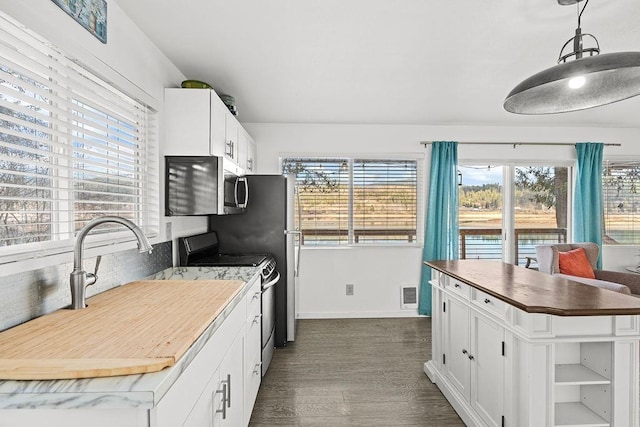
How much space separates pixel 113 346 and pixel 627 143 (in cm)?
571

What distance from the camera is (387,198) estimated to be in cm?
433

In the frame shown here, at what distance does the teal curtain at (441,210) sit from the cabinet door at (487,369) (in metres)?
2.19

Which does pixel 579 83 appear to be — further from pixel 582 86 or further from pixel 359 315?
pixel 359 315

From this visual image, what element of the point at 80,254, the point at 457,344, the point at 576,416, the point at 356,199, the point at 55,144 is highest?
the point at 55,144

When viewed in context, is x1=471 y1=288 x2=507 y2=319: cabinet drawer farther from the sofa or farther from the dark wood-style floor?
the sofa

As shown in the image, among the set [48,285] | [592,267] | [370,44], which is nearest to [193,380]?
[48,285]

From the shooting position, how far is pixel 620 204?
14.4ft

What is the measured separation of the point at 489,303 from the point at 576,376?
0.46 m

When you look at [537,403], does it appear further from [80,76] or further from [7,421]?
[80,76]

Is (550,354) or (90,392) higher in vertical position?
(90,392)

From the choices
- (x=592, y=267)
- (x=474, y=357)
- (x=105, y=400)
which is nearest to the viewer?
(x=105, y=400)

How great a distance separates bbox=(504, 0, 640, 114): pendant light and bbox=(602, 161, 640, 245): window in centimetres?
350

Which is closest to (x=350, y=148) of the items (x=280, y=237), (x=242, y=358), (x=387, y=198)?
(x=387, y=198)

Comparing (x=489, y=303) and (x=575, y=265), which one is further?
(x=575, y=265)
